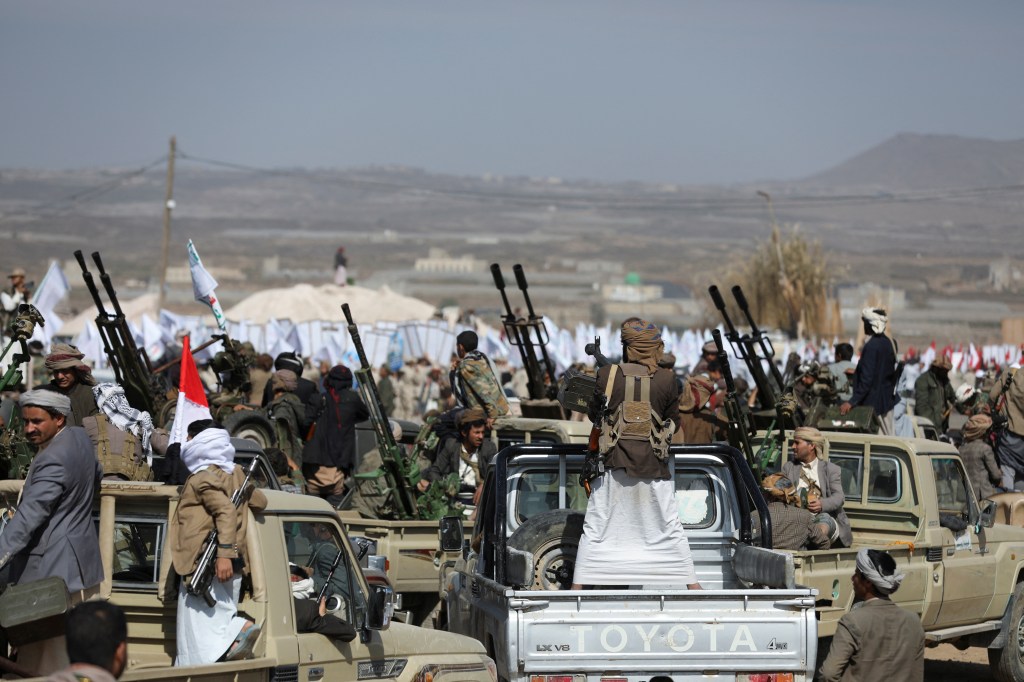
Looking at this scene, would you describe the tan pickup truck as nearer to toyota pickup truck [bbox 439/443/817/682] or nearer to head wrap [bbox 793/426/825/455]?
toyota pickup truck [bbox 439/443/817/682]

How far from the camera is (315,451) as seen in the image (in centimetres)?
1463

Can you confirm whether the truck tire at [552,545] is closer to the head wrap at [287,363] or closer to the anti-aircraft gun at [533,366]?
the anti-aircraft gun at [533,366]

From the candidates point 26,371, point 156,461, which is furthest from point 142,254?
point 156,461

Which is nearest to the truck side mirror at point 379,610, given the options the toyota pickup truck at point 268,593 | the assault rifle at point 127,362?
the toyota pickup truck at point 268,593

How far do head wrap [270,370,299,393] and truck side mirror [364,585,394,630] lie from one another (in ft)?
27.8

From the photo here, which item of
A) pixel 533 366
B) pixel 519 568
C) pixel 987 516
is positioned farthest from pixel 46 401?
pixel 533 366

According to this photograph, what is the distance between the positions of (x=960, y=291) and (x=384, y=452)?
14641cm

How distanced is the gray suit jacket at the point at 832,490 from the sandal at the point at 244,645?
544 cm

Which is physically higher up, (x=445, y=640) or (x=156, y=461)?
(x=156, y=461)

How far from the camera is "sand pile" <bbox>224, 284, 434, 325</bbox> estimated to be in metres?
50.5

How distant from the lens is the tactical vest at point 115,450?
31.2 ft

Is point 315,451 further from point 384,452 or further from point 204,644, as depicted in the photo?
point 204,644

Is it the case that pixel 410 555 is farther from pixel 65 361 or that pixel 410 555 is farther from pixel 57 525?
pixel 57 525

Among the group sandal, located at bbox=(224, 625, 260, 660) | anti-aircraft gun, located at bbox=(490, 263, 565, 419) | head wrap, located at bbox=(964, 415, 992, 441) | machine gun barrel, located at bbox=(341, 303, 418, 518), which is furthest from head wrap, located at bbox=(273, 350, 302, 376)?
sandal, located at bbox=(224, 625, 260, 660)
